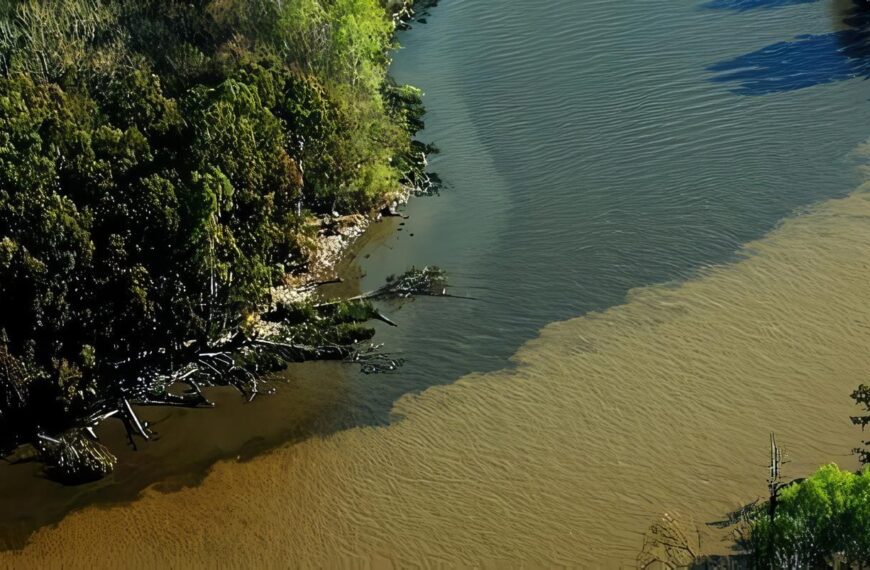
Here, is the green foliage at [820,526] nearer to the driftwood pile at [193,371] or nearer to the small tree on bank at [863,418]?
the small tree on bank at [863,418]

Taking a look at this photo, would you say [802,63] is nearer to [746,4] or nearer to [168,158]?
[746,4]

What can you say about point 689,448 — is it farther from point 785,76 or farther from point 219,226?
point 785,76

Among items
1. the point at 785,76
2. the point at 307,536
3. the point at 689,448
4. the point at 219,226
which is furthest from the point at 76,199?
the point at 785,76

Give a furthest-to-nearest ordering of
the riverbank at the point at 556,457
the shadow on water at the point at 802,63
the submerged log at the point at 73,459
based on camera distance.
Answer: the shadow on water at the point at 802,63 < the submerged log at the point at 73,459 < the riverbank at the point at 556,457

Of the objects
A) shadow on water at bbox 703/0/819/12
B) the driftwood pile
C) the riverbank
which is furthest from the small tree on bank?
shadow on water at bbox 703/0/819/12

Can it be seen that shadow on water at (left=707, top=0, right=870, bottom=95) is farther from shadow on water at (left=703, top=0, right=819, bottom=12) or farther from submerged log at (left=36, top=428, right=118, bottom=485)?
submerged log at (left=36, top=428, right=118, bottom=485)

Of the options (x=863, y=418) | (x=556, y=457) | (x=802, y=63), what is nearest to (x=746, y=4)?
(x=802, y=63)

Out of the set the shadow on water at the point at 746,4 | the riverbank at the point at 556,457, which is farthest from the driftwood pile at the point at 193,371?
the shadow on water at the point at 746,4
